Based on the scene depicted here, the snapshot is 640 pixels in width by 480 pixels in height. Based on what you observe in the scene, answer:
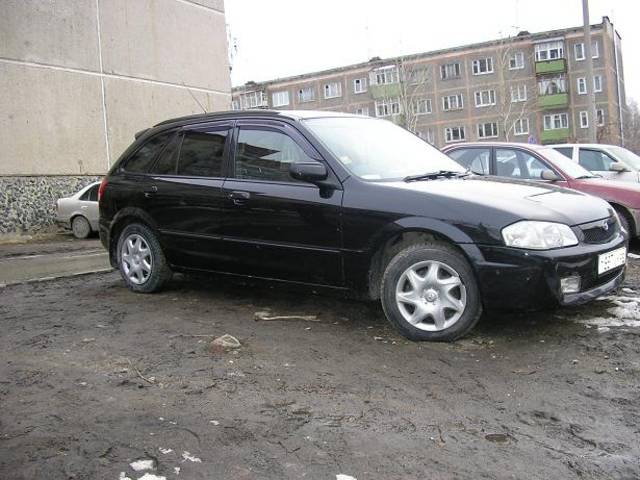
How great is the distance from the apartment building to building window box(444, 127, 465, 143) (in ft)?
0.30

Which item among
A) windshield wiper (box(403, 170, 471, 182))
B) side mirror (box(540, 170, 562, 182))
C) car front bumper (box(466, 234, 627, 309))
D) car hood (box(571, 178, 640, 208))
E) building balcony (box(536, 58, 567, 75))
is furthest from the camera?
building balcony (box(536, 58, 567, 75))

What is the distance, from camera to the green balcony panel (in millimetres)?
50031

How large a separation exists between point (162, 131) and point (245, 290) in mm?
1756

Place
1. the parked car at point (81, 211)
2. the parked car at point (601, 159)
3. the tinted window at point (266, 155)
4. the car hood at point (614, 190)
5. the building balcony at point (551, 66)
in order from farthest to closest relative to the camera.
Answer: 1. the building balcony at point (551, 66)
2. the parked car at point (81, 211)
3. the parked car at point (601, 159)
4. the car hood at point (614, 190)
5. the tinted window at point (266, 155)

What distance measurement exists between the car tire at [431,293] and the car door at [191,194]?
1715 mm

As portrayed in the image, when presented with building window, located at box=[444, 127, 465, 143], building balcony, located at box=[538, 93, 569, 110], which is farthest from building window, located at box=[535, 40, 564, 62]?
building window, located at box=[444, 127, 465, 143]

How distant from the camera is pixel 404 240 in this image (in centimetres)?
455


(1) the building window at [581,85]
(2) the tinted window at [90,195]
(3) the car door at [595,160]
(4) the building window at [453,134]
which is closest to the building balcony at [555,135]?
(1) the building window at [581,85]

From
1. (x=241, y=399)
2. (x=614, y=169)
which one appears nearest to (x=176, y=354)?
(x=241, y=399)

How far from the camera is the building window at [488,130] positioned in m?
56.4

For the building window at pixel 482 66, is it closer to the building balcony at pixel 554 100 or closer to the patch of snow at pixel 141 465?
the building balcony at pixel 554 100

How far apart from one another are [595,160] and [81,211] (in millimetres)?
10113

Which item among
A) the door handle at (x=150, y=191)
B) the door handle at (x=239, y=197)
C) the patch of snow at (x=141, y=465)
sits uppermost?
the door handle at (x=150, y=191)

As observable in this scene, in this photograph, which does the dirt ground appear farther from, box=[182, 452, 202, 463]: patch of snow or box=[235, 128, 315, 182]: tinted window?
box=[235, 128, 315, 182]: tinted window
